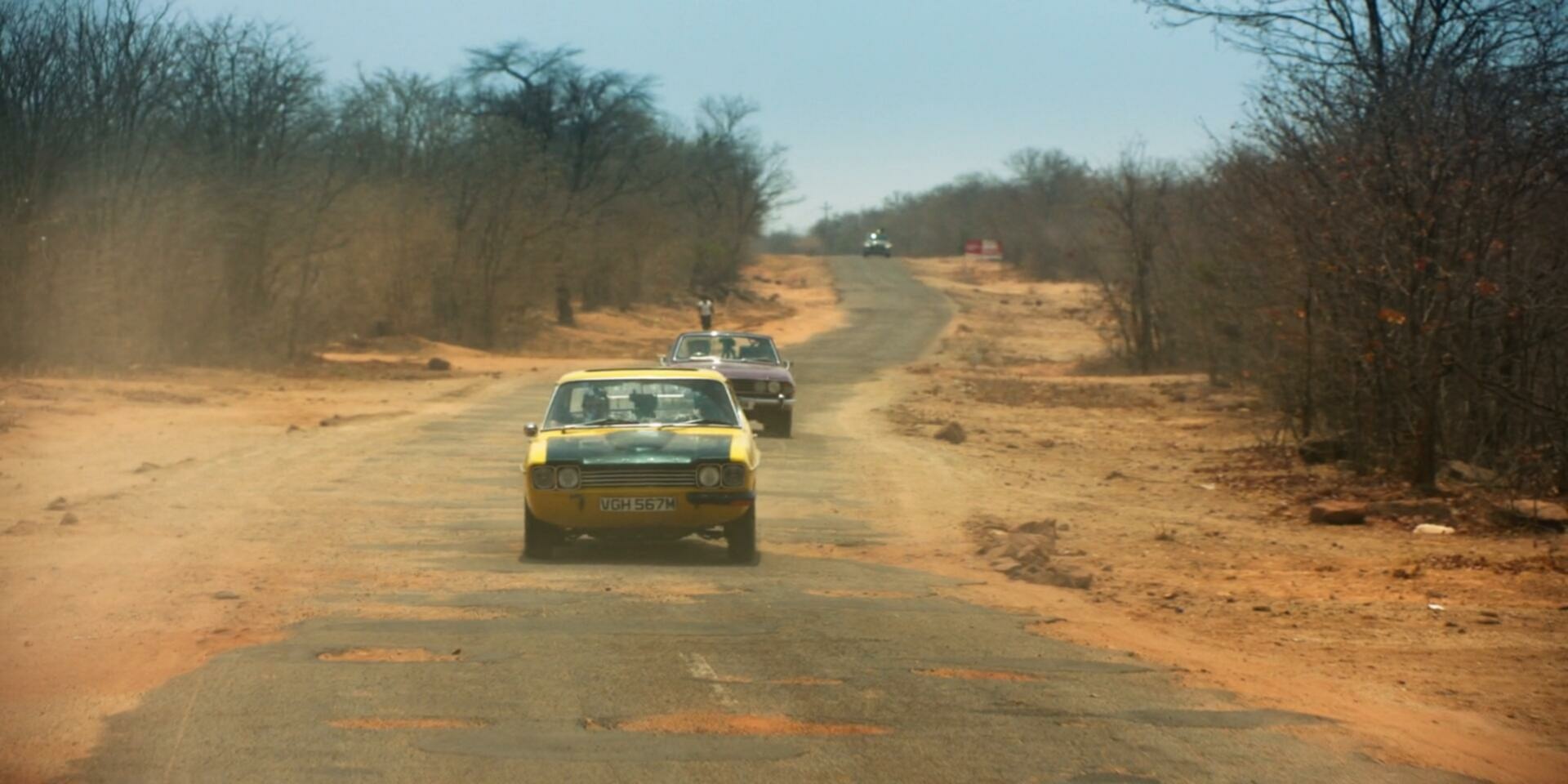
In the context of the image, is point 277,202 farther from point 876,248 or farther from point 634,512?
point 876,248

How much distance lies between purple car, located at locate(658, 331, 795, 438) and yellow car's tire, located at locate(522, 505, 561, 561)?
975 centimetres

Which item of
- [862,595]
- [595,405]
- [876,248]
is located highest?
[876,248]

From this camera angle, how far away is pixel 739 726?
598 cm

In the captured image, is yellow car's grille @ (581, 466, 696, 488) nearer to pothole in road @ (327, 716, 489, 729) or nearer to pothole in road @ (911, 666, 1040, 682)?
pothole in road @ (911, 666, 1040, 682)

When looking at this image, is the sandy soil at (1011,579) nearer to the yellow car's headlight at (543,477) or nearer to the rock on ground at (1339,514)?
the rock on ground at (1339,514)

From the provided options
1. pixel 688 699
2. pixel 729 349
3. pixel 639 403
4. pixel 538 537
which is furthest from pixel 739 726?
pixel 729 349

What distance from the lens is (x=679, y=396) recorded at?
38.0 feet

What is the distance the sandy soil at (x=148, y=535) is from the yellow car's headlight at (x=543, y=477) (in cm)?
89

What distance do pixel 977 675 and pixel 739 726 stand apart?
1.48 m

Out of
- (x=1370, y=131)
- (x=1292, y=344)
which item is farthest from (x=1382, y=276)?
(x=1292, y=344)

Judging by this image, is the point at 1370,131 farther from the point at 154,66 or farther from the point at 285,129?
the point at 285,129

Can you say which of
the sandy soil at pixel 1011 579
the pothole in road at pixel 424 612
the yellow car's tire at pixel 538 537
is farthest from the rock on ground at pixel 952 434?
the pothole in road at pixel 424 612

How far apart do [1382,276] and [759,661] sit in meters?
10.1

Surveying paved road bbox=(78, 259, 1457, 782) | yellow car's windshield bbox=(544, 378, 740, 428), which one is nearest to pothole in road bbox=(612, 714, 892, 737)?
paved road bbox=(78, 259, 1457, 782)
